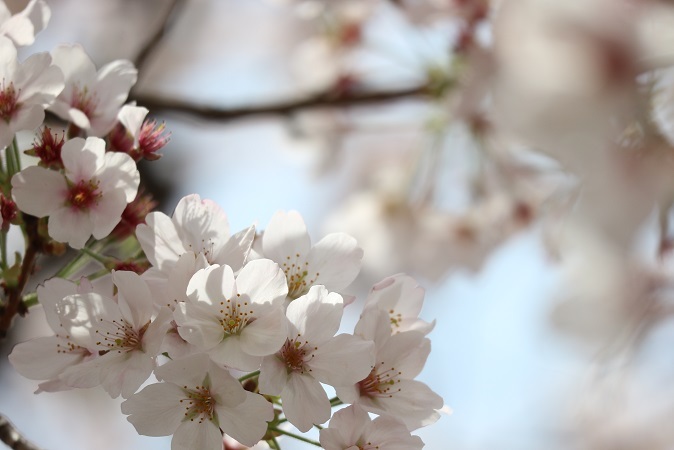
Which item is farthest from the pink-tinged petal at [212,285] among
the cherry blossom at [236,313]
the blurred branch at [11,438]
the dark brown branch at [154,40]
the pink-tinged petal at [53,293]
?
the dark brown branch at [154,40]

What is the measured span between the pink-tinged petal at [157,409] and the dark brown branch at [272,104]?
0.70 metres

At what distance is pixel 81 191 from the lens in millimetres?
628

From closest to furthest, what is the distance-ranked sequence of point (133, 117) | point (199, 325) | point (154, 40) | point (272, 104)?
point (199, 325), point (133, 117), point (154, 40), point (272, 104)

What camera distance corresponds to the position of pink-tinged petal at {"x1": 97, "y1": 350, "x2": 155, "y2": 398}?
57 cm

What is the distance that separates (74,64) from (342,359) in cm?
36

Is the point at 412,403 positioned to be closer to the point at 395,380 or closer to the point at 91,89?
the point at 395,380

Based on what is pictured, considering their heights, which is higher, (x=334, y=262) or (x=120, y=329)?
(x=334, y=262)

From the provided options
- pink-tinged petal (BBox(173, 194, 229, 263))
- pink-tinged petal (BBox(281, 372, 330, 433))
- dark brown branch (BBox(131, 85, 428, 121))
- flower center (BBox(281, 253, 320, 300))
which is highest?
dark brown branch (BBox(131, 85, 428, 121))

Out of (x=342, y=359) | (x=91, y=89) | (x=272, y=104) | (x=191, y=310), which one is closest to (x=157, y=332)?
(x=191, y=310)

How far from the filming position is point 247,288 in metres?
0.57

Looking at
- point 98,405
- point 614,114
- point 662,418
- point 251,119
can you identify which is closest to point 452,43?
point 251,119

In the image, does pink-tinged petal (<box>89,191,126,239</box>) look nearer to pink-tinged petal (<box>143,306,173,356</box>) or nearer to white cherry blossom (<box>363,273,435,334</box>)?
pink-tinged petal (<box>143,306,173,356</box>)

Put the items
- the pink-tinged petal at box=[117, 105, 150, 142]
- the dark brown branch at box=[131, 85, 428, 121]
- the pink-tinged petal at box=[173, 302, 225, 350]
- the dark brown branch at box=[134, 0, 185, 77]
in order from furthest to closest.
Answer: the dark brown branch at box=[131, 85, 428, 121]
the dark brown branch at box=[134, 0, 185, 77]
the pink-tinged petal at box=[117, 105, 150, 142]
the pink-tinged petal at box=[173, 302, 225, 350]

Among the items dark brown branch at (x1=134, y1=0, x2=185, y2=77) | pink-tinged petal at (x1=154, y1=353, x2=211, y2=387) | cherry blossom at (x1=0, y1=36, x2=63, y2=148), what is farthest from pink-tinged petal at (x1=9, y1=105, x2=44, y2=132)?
dark brown branch at (x1=134, y1=0, x2=185, y2=77)
